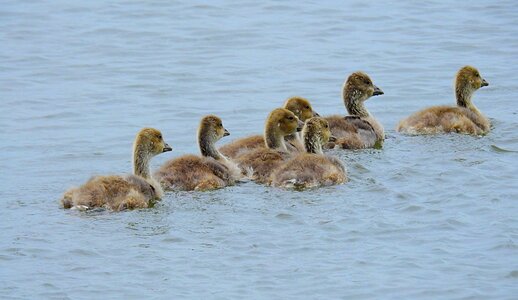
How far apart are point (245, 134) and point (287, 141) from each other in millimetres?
1578

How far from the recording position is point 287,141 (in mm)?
15930

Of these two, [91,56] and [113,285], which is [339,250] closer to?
[113,285]

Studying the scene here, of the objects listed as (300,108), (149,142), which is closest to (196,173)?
(149,142)

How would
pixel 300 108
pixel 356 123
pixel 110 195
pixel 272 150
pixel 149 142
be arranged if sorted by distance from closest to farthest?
pixel 110 195 → pixel 149 142 → pixel 272 150 → pixel 300 108 → pixel 356 123

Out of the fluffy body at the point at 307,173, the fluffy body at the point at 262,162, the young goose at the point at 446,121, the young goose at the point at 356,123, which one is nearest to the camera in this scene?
the fluffy body at the point at 307,173

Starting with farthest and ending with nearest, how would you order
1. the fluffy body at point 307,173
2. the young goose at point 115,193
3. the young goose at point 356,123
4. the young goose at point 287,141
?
the young goose at point 356,123, the young goose at point 287,141, the fluffy body at point 307,173, the young goose at point 115,193

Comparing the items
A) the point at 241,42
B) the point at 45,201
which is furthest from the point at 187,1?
the point at 45,201

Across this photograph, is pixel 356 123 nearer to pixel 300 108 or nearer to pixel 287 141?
pixel 300 108

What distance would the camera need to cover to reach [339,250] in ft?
39.9

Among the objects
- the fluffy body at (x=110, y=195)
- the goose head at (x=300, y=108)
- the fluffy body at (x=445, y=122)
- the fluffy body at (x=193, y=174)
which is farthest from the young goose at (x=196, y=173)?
the fluffy body at (x=445, y=122)

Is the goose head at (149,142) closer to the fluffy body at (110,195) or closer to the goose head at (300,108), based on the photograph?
the fluffy body at (110,195)

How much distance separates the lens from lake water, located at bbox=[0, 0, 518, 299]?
38.0 feet

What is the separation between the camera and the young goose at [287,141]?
1544cm

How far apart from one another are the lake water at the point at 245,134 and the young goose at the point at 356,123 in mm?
219
